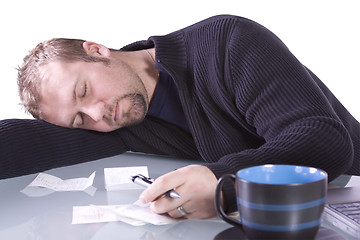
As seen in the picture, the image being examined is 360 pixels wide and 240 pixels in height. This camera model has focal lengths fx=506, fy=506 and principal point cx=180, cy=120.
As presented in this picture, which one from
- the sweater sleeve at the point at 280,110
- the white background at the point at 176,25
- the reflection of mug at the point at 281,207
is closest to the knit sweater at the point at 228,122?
the sweater sleeve at the point at 280,110

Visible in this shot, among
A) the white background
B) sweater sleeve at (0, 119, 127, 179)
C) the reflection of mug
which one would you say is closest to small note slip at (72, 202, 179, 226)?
the reflection of mug

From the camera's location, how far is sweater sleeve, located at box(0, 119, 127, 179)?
1.45 metres

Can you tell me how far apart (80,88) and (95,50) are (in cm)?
25

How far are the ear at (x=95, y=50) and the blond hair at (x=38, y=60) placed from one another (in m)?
0.02

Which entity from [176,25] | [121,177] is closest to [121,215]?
[121,177]

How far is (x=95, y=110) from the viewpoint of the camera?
1477mm

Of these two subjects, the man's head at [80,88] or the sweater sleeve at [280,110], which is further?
the man's head at [80,88]

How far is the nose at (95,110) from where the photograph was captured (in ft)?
4.84

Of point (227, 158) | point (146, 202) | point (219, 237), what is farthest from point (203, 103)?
point (219, 237)

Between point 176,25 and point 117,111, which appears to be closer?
point 117,111

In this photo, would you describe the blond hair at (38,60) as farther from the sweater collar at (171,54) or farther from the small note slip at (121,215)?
the small note slip at (121,215)

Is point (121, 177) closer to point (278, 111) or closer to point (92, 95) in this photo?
point (92, 95)

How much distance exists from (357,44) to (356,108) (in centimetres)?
29

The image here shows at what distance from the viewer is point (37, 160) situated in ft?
4.88
